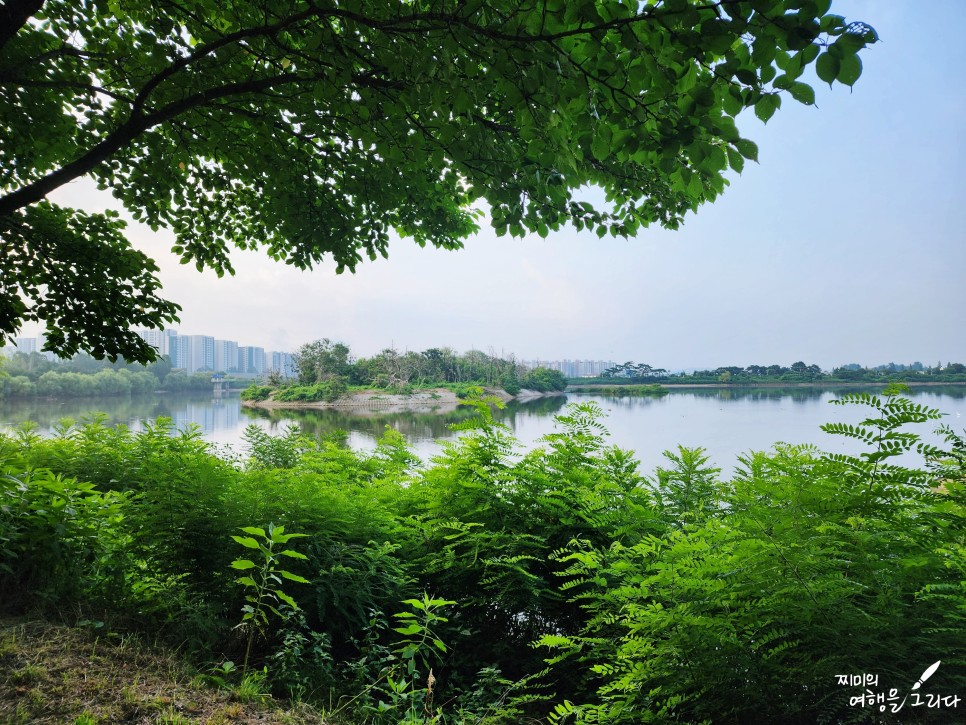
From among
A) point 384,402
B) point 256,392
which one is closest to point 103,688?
point 384,402

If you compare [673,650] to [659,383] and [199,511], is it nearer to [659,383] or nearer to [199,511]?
[199,511]

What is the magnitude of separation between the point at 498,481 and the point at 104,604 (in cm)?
216

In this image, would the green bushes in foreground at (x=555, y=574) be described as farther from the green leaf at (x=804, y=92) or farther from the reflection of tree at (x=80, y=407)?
the reflection of tree at (x=80, y=407)

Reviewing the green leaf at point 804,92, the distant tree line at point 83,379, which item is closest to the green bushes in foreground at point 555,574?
the green leaf at point 804,92

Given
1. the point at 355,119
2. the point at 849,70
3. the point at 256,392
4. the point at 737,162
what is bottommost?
the point at 256,392

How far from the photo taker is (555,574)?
2.64 metres

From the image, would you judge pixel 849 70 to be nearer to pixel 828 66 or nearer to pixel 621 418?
pixel 828 66

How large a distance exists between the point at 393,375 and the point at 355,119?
17.9m

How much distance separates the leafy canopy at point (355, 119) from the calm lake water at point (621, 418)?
1.57 m

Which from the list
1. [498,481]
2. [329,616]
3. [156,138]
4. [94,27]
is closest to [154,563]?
[329,616]

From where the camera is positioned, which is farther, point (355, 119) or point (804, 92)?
point (355, 119)

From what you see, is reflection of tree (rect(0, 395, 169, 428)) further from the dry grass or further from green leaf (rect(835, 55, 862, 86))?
green leaf (rect(835, 55, 862, 86))

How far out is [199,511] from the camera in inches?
113

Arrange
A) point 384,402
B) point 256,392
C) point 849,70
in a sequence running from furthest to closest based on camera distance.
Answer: point 384,402 < point 256,392 < point 849,70
